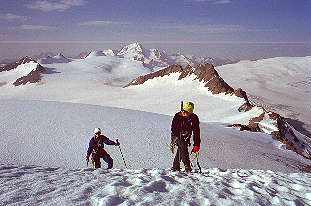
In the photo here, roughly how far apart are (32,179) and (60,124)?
8178 millimetres

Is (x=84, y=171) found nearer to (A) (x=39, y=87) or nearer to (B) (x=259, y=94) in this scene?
(B) (x=259, y=94)

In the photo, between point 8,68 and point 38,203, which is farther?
point 8,68

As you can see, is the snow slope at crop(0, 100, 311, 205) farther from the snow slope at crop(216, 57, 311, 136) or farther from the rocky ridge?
the snow slope at crop(216, 57, 311, 136)

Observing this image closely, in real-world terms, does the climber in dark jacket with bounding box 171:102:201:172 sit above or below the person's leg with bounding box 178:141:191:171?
above

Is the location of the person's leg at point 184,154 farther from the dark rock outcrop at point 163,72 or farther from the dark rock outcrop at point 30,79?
the dark rock outcrop at point 30,79

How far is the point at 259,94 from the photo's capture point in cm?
8944

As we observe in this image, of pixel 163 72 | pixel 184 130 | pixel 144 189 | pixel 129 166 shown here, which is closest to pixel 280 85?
pixel 163 72

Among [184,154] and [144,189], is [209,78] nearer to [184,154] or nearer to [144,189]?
[184,154]

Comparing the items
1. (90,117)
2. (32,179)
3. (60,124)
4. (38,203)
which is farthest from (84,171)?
(90,117)

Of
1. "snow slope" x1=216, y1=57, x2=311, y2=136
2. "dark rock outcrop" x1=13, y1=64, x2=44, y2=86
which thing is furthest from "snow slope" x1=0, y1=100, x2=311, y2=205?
"dark rock outcrop" x1=13, y1=64, x2=44, y2=86

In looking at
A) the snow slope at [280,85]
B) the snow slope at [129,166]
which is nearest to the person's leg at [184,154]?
the snow slope at [129,166]

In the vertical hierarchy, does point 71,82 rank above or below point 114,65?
below

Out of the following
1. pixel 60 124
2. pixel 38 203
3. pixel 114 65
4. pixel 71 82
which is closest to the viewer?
pixel 38 203

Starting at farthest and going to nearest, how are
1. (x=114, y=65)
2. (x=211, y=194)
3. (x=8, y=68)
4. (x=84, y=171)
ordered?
(x=114, y=65), (x=8, y=68), (x=84, y=171), (x=211, y=194)
